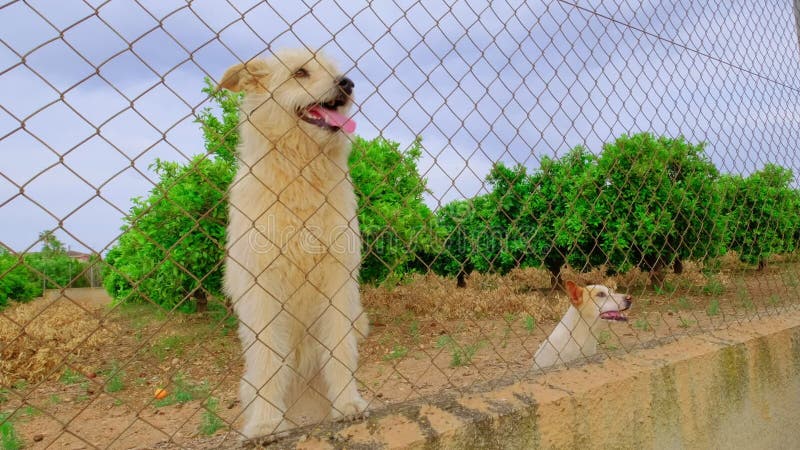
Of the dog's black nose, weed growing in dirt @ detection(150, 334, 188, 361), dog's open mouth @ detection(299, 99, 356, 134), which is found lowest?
weed growing in dirt @ detection(150, 334, 188, 361)

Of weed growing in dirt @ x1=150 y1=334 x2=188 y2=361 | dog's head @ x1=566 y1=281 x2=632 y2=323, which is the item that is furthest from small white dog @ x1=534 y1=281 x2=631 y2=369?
weed growing in dirt @ x1=150 y1=334 x2=188 y2=361

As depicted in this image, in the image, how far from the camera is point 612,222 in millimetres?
8422

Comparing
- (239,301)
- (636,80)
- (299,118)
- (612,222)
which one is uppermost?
(612,222)

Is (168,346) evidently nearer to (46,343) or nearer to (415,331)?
(46,343)

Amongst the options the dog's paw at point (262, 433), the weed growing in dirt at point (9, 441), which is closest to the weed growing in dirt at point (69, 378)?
the weed growing in dirt at point (9, 441)

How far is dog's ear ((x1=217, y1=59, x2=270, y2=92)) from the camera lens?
229cm

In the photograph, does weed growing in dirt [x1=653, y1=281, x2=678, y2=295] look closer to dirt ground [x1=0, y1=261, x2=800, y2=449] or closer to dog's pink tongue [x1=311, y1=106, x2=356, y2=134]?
dirt ground [x1=0, y1=261, x2=800, y2=449]

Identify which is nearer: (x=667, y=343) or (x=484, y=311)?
(x=667, y=343)

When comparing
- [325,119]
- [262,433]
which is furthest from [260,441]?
[325,119]

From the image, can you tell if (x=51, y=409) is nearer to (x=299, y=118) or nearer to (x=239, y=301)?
(x=239, y=301)

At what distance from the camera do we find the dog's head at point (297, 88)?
2.38 metres

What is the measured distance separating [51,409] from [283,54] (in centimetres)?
423

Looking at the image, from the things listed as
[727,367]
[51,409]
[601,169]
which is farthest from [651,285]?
[51,409]

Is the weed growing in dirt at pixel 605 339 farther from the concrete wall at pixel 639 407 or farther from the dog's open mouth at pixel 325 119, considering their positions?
the dog's open mouth at pixel 325 119
